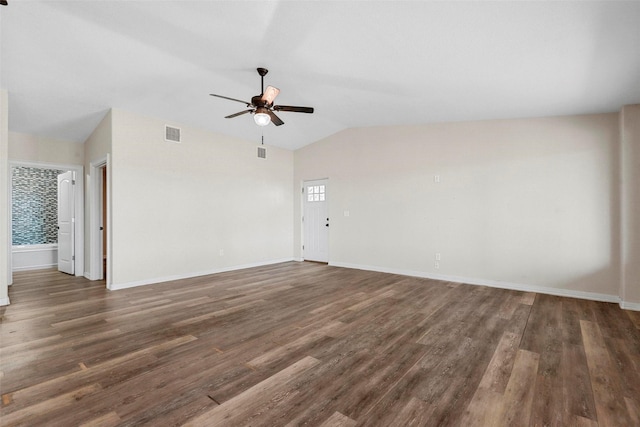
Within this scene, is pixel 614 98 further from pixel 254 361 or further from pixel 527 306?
pixel 254 361

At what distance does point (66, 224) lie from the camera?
236 inches

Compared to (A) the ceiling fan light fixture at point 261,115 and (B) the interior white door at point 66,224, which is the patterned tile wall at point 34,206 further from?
(A) the ceiling fan light fixture at point 261,115

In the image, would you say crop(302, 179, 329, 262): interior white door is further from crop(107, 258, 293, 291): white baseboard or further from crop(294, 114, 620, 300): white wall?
crop(107, 258, 293, 291): white baseboard

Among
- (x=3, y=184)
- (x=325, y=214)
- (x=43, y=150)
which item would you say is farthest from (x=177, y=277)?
(x=325, y=214)

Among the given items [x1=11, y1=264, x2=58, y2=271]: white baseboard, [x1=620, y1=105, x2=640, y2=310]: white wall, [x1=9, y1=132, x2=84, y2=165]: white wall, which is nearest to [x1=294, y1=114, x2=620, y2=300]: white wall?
[x1=620, y1=105, x2=640, y2=310]: white wall

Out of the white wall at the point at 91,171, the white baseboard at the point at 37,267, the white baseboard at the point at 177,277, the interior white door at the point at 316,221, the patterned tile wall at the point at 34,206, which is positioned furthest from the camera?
the interior white door at the point at 316,221

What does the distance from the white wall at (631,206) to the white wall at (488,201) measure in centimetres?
21

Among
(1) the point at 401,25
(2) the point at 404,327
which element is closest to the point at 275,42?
(1) the point at 401,25

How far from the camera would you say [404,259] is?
589 cm

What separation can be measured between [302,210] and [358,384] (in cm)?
570

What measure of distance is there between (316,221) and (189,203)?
119 inches

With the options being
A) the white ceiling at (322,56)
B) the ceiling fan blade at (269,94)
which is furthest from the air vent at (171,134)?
the ceiling fan blade at (269,94)

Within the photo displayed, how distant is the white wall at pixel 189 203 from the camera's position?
4.75 metres

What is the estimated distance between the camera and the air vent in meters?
5.24
